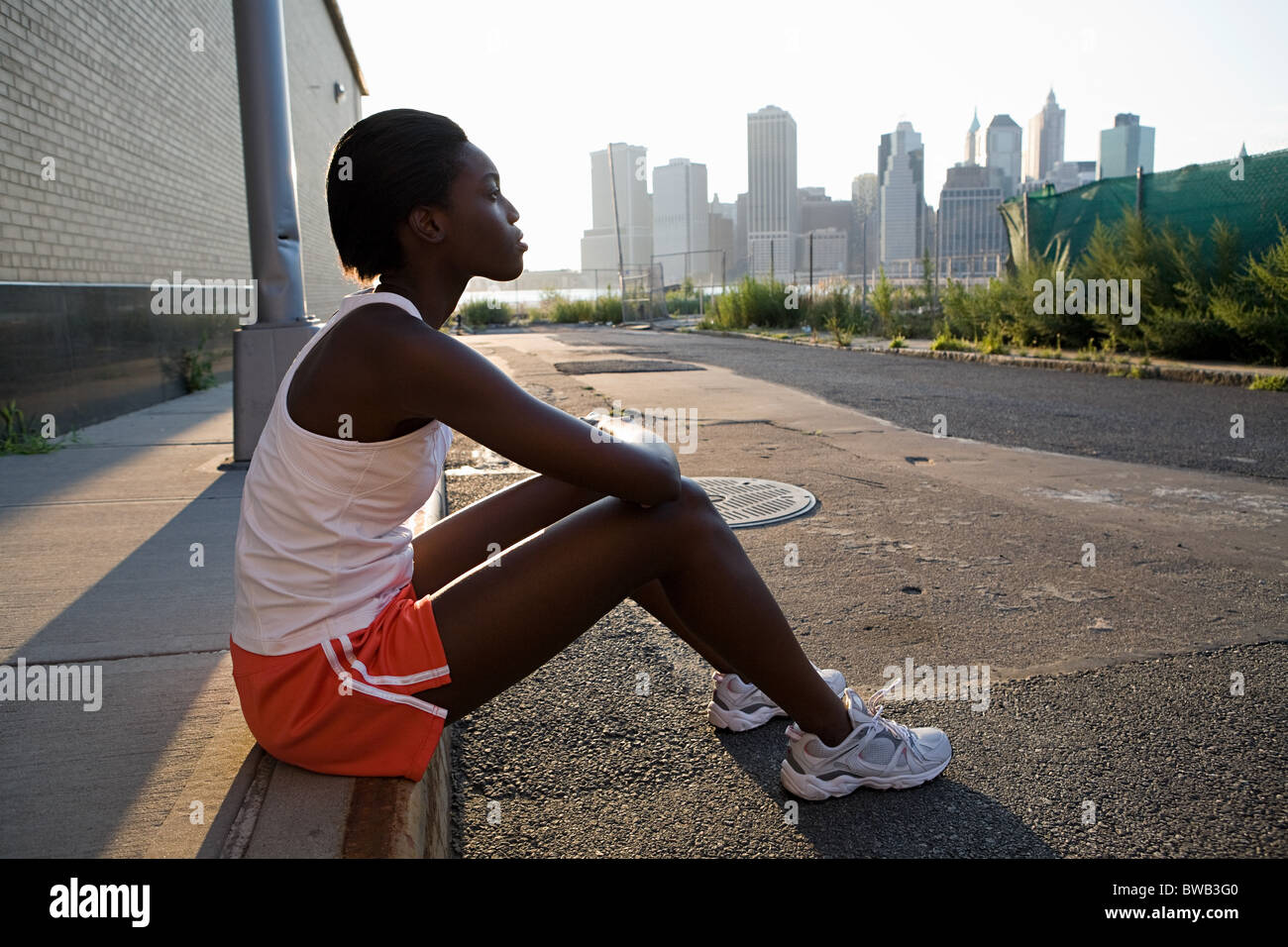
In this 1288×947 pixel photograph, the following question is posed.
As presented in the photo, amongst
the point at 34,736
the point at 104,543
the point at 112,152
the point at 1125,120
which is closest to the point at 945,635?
the point at 34,736

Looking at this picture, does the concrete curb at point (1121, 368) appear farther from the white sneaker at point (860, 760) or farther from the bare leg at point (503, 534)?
the bare leg at point (503, 534)

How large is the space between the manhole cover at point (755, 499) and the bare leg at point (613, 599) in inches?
93.3

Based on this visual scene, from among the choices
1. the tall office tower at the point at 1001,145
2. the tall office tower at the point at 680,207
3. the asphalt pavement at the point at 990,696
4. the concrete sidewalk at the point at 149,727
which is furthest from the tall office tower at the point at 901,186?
the concrete sidewalk at the point at 149,727

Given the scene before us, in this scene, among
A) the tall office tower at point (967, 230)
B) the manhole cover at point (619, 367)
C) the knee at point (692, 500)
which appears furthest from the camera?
the tall office tower at point (967, 230)

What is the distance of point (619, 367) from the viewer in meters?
13.0

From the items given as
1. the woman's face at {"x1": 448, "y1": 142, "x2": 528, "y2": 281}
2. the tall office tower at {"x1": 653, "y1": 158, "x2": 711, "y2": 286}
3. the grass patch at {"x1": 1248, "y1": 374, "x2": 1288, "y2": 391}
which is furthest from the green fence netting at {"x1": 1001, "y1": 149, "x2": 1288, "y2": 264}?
the tall office tower at {"x1": 653, "y1": 158, "x2": 711, "y2": 286}

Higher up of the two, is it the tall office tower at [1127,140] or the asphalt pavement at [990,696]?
the tall office tower at [1127,140]

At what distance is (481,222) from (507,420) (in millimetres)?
436

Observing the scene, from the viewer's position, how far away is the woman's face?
1940mm

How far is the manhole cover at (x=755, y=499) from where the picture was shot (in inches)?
182

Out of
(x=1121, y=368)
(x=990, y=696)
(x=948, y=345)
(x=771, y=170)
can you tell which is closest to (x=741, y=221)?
(x=771, y=170)

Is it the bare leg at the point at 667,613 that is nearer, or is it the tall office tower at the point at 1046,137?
the bare leg at the point at 667,613

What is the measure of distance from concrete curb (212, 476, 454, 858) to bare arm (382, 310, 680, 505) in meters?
0.66

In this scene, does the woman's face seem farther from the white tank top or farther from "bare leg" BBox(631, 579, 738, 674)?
"bare leg" BBox(631, 579, 738, 674)
